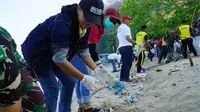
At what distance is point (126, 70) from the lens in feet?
18.7

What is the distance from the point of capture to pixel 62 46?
2.09m

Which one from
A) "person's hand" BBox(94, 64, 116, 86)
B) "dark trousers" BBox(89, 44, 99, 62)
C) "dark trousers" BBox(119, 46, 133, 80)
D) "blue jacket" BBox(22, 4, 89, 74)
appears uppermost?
"blue jacket" BBox(22, 4, 89, 74)

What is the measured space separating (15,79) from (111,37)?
30977 mm

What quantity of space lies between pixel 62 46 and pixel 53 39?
91 mm

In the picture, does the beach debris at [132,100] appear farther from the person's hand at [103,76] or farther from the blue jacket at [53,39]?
the blue jacket at [53,39]

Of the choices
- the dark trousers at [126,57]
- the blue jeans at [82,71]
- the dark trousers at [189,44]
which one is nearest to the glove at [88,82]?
the blue jeans at [82,71]

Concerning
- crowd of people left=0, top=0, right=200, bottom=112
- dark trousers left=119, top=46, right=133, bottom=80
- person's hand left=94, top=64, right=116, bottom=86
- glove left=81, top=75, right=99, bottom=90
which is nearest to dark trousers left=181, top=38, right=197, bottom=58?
dark trousers left=119, top=46, right=133, bottom=80

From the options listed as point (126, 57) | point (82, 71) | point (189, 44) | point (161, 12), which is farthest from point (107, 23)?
point (161, 12)

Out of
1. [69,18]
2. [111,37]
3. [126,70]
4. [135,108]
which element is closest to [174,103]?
[135,108]

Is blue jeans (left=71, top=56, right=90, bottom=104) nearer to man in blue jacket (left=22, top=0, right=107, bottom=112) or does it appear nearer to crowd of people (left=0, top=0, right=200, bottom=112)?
crowd of people (left=0, top=0, right=200, bottom=112)

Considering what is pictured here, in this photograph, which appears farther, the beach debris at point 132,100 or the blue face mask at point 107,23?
the blue face mask at point 107,23

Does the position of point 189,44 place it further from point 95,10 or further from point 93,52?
point 95,10

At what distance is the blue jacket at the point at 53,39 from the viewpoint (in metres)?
2.09

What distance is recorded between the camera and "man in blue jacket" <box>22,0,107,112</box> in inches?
82.4
